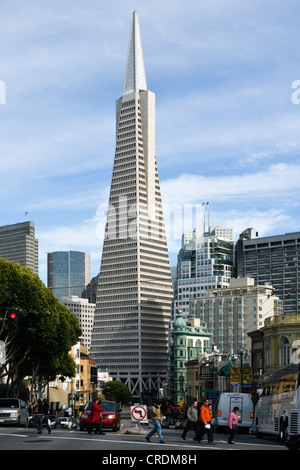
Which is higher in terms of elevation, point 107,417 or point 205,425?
point 205,425

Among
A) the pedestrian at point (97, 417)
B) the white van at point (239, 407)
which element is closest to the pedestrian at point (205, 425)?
the pedestrian at point (97, 417)

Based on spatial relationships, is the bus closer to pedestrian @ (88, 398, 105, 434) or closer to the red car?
the red car

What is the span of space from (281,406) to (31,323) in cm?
3471

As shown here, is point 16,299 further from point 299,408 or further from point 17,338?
point 299,408

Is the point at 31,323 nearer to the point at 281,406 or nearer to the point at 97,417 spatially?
the point at 97,417

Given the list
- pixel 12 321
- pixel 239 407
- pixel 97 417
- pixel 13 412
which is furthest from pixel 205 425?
pixel 239 407

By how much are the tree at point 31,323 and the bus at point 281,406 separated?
24911mm

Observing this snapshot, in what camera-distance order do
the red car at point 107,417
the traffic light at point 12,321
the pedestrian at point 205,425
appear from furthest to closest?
the red car at point 107,417 → the traffic light at point 12,321 → the pedestrian at point 205,425

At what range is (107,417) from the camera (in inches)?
1807

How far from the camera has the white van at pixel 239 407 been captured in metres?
56.6

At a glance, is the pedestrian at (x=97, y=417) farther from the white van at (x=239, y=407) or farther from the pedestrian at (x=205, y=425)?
the white van at (x=239, y=407)
